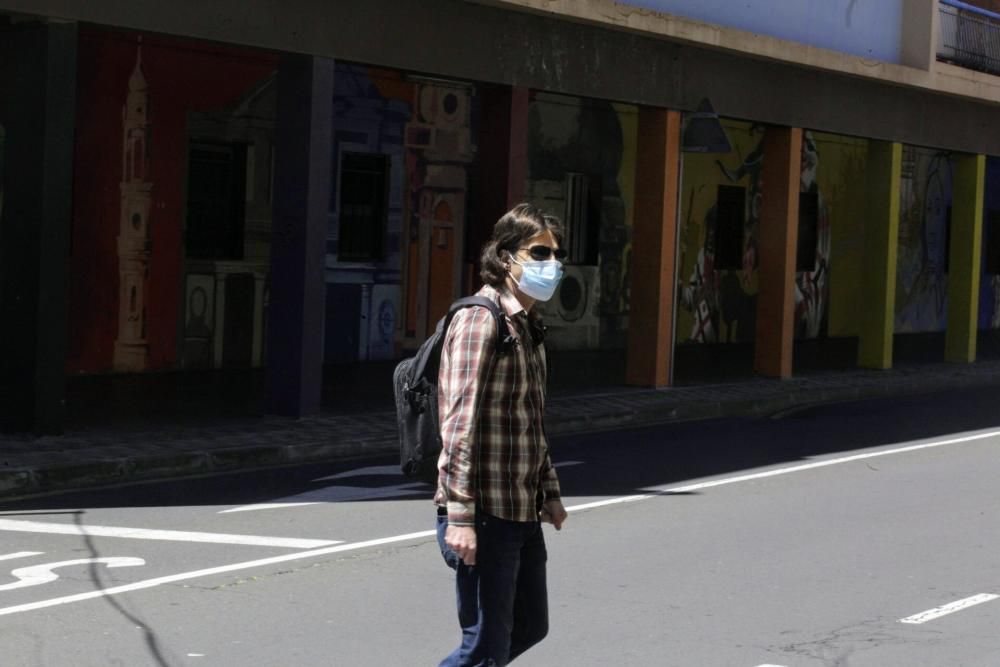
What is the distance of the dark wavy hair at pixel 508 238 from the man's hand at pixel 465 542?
2.53 feet

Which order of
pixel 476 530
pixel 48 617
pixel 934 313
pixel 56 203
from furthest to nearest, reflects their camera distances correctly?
1. pixel 934 313
2. pixel 56 203
3. pixel 48 617
4. pixel 476 530

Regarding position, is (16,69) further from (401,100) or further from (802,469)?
(401,100)

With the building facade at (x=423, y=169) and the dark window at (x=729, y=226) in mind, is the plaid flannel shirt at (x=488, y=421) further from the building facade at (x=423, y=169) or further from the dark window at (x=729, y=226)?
the dark window at (x=729, y=226)

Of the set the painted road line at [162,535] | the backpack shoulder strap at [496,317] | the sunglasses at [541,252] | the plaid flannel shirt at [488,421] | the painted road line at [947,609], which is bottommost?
the painted road line at [162,535]

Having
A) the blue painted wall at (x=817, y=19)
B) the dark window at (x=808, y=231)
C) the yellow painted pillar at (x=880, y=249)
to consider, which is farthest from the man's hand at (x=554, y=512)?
the dark window at (x=808, y=231)

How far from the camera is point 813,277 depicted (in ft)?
93.6

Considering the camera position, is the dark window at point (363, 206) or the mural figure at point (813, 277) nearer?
the dark window at point (363, 206)

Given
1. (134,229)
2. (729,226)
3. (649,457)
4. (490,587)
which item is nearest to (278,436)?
(649,457)

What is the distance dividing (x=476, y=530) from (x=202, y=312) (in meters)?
13.9

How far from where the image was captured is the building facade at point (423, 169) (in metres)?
12.9

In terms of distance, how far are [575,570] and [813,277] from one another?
20604mm

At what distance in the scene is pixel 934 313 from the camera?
32406 millimetres

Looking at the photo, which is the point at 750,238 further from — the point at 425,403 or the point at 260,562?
the point at 425,403

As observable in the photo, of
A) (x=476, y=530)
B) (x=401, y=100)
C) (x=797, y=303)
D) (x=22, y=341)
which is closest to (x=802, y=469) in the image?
(x=22, y=341)
